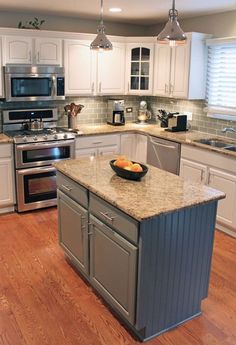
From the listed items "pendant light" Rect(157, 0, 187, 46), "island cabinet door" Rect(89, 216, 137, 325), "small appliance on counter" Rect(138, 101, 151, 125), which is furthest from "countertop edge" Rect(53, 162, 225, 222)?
"small appliance on counter" Rect(138, 101, 151, 125)

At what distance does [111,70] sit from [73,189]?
2.73m

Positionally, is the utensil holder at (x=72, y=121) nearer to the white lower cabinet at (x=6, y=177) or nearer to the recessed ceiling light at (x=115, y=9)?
the white lower cabinet at (x=6, y=177)

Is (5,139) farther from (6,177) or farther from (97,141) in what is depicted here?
(97,141)

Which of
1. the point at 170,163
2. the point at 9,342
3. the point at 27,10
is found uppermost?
the point at 27,10

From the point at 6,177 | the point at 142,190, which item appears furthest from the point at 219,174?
the point at 6,177

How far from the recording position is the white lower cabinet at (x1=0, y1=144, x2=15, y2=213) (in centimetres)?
414

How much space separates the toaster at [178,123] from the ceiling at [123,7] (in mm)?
1291

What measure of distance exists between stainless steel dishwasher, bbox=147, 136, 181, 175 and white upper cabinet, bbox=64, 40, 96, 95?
3.75 feet

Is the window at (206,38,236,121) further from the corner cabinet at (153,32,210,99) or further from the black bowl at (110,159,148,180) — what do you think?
the black bowl at (110,159,148,180)

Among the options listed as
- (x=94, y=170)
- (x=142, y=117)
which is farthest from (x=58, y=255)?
(x=142, y=117)

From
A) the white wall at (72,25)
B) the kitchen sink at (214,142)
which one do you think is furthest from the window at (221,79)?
the white wall at (72,25)

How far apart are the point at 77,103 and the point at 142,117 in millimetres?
1043

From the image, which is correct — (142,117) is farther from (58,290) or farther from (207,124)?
(58,290)

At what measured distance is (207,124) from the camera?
15.4 ft
